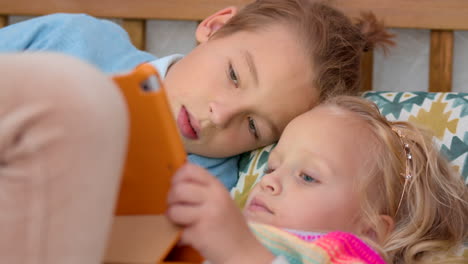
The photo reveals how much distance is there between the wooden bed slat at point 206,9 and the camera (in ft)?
4.89

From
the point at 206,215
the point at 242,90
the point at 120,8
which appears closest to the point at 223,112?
the point at 242,90

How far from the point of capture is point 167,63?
4.31ft

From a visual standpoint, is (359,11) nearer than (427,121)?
No

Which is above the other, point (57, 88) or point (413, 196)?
point (57, 88)

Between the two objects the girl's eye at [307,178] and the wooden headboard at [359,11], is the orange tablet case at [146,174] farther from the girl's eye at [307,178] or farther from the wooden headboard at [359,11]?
the wooden headboard at [359,11]

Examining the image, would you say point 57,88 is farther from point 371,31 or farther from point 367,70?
point 367,70

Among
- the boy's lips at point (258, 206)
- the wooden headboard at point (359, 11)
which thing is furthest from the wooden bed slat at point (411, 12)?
the boy's lips at point (258, 206)

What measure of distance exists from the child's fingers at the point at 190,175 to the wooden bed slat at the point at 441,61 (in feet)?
3.58

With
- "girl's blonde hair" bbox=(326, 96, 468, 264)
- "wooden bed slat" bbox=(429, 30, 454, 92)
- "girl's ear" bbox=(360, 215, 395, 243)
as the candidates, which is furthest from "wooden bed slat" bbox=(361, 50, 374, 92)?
"girl's ear" bbox=(360, 215, 395, 243)

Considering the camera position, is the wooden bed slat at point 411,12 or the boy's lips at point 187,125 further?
the wooden bed slat at point 411,12

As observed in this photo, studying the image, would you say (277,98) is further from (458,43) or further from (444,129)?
(458,43)

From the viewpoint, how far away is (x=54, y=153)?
0.45m

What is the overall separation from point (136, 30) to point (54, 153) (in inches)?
47.8

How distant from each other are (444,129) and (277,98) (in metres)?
0.34
